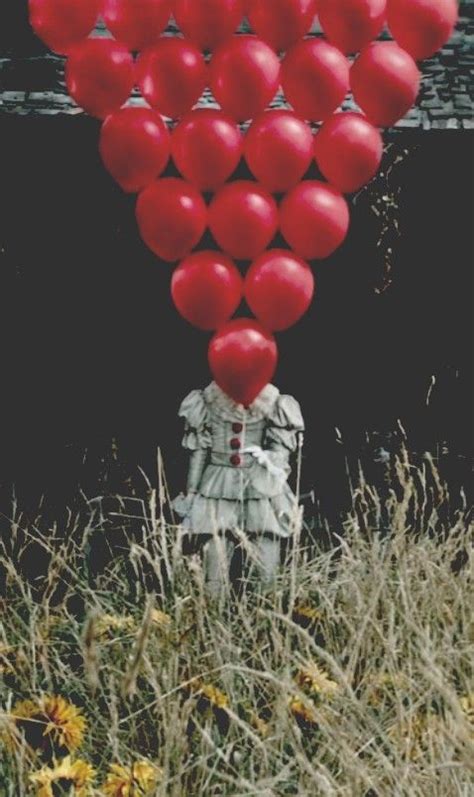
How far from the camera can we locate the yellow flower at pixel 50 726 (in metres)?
2.09

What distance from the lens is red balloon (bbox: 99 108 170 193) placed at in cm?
261

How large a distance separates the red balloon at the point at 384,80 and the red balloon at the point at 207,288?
579mm

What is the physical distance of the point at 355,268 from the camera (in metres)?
3.65

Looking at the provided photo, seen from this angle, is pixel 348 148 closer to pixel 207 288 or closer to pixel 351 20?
pixel 351 20

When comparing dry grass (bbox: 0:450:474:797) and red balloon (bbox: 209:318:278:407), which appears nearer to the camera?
dry grass (bbox: 0:450:474:797)

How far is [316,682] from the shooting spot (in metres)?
2.31

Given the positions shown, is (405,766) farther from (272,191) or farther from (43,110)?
(43,110)

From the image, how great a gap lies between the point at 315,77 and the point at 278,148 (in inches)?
8.1

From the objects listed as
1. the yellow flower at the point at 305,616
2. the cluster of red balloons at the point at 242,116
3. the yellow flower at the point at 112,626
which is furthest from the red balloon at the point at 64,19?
the yellow flower at the point at 305,616

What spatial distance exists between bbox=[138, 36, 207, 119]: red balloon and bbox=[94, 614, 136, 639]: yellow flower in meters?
1.40

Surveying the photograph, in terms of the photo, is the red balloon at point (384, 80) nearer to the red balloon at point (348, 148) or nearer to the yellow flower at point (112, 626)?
the red balloon at point (348, 148)

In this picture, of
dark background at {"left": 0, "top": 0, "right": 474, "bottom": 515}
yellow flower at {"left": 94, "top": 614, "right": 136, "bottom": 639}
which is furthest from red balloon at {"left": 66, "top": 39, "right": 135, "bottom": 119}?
yellow flower at {"left": 94, "top": 614, "right": 136, "bottom": 639}

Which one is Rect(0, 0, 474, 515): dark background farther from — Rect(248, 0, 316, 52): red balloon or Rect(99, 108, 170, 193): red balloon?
Rect(248, 0, 316, 52): red balloon

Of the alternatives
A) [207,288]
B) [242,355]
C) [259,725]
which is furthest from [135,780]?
[207,288]
